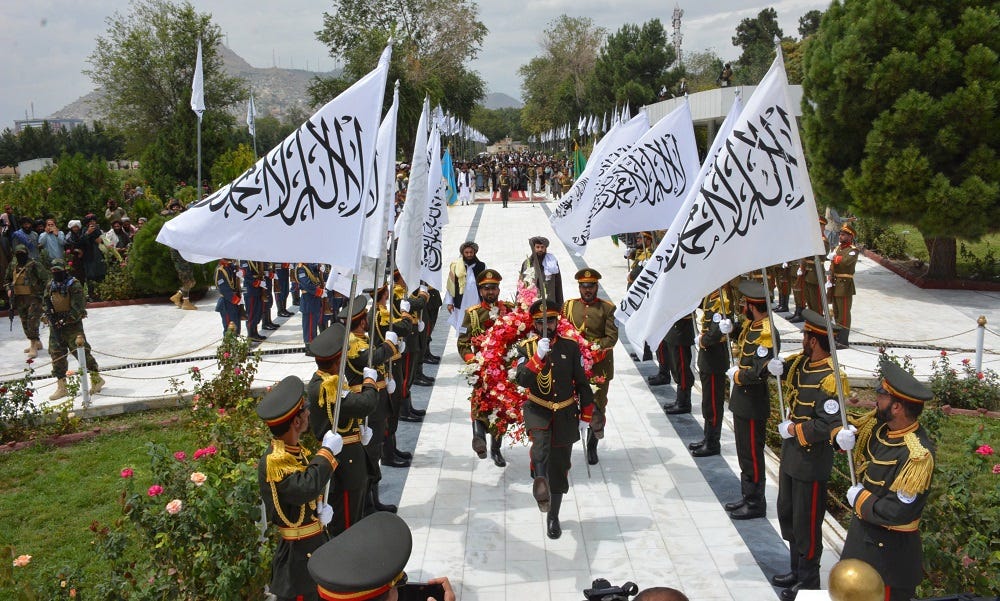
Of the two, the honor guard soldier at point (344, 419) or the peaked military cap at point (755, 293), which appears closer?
the honor guard soldier at point (344, 419)

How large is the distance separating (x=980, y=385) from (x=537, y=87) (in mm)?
85515

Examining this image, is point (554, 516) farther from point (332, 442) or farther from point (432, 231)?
point (432, 231)

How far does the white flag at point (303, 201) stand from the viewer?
17.9 ft

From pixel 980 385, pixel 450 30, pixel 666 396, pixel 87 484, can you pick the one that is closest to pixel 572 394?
pixel 666 396

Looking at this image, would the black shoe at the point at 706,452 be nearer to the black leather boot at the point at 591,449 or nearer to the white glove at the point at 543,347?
the black leather boot at the point at 591,449

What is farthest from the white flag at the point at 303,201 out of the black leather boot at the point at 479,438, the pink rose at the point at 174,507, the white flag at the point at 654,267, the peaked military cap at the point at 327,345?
the black leather boot at the point at 479,438

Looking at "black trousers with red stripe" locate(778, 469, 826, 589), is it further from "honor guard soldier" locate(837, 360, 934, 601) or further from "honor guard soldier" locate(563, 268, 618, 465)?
"honor guard soldier" locate(563, 268, 618, 465)

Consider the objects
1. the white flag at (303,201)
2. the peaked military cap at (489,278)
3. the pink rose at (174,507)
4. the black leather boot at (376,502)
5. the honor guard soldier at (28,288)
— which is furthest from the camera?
the honor guard soldier at (28,288)

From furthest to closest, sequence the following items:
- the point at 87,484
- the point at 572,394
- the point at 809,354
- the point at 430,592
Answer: the point at 87,484 < the point at 572,394 < the point at 809,354 < the point at 430,592

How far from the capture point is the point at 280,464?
15.9ft

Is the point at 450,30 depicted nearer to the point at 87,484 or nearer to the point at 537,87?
the point at 537,87

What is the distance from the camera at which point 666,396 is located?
10969 mm

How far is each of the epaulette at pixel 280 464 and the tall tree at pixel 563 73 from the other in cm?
6789

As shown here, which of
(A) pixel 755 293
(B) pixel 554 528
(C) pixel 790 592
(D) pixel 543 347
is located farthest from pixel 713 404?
(D) pixel 543 347
